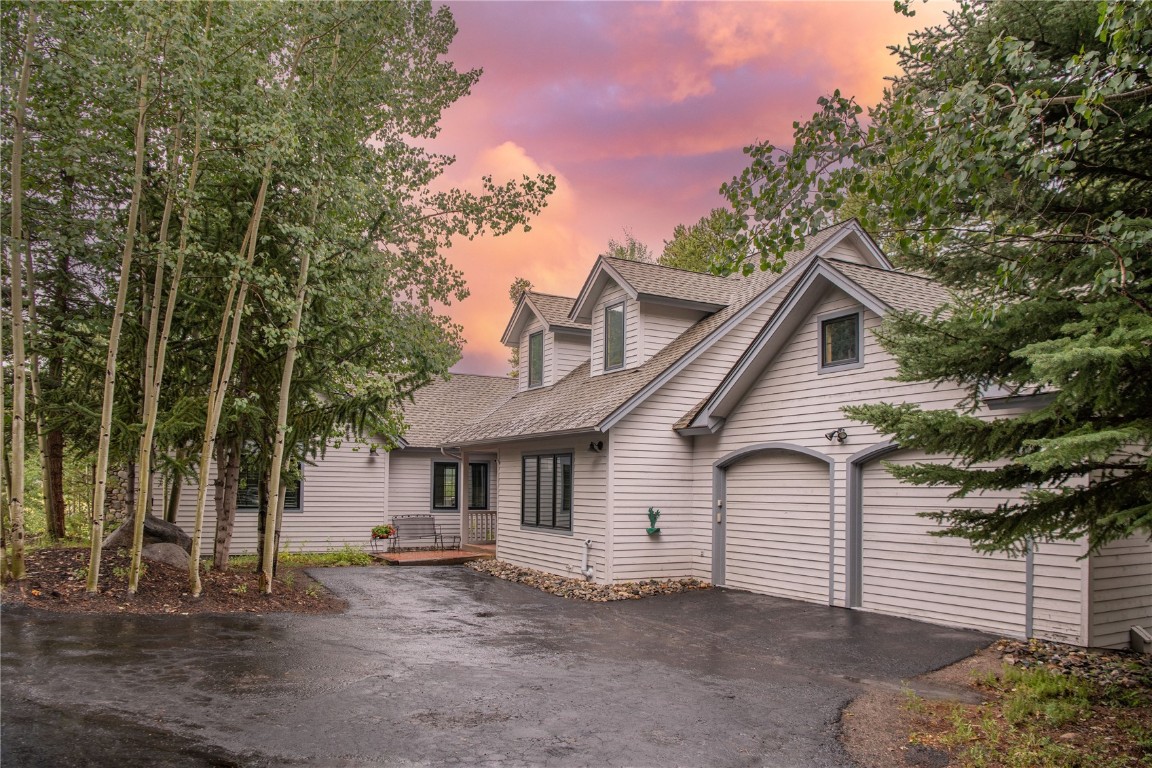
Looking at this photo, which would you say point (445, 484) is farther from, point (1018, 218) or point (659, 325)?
point (1018, 218)

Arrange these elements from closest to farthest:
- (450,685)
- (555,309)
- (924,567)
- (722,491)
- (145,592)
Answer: (450,685) < (924,567) < (145,592) < (722,491) < (555,309)

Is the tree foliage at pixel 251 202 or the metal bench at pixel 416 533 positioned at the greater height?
the tree foliage at pixel 251 202

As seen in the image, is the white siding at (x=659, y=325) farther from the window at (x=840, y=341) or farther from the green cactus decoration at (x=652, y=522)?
the window at (x=840, y=341)

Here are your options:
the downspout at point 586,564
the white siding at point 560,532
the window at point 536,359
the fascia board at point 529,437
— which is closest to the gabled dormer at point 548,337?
the window at point 536,359

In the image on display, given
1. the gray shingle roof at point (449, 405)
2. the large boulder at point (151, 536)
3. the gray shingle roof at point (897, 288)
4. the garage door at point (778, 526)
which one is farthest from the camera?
the gray shingle roof at point (449, 405)

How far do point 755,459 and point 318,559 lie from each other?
11.5 meters

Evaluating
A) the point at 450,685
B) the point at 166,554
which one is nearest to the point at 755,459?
the point at 450,685

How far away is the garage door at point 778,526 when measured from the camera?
12.3m

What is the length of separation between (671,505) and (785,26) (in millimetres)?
9331

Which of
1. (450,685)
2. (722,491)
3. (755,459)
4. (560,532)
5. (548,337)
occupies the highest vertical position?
(548,337)

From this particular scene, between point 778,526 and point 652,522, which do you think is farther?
point 652,522

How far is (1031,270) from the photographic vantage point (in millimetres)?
5500

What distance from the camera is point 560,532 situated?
16016 millimetres

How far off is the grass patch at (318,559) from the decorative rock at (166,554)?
14.9ft
